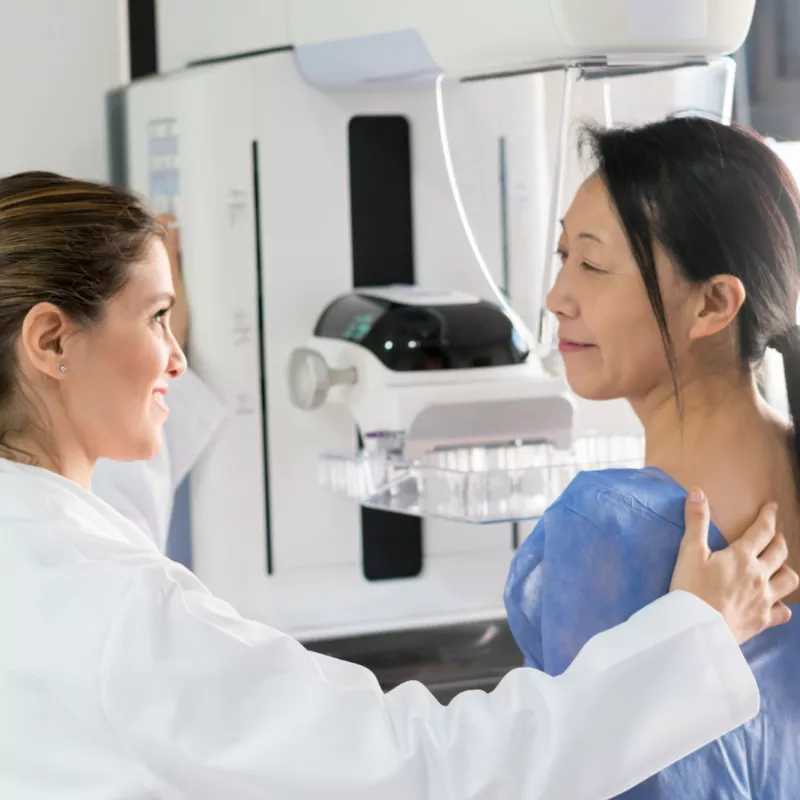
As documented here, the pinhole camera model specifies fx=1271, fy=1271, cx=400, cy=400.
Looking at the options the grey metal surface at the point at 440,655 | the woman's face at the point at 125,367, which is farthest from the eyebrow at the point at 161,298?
the grey metal surface at the point at 440,655

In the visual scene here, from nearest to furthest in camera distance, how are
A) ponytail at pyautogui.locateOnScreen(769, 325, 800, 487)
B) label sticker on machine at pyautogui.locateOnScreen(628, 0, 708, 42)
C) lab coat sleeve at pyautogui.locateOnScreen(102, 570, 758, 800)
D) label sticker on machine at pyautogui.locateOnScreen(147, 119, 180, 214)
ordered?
1. lab coat sleeve at pyautogui.locateOnScreen(102, 570, 758, 800)
2. ponytail at pyautogui.locateOnScreen(769, 325, 800, 487)
3. label sticker on machine at pyautogui.locateOnScreen(628, 0, 708, 42)
4. label sticker on machine at pyautogui.locateOnScreen(147, 119, 180, 214)

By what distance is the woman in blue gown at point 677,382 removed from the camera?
941 mm

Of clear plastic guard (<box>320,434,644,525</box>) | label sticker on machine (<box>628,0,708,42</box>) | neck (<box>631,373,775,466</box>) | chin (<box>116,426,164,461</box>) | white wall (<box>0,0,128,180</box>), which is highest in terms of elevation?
label sticker on machine (<box>628,0,708,42</box>)


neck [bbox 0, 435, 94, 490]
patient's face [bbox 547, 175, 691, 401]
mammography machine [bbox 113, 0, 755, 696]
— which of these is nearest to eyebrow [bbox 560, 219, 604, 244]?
patient's face [bbox 547, 175, 691, 401]

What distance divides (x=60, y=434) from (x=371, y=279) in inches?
24.2

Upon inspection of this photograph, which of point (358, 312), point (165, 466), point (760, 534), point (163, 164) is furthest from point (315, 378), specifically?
point (760, 534)

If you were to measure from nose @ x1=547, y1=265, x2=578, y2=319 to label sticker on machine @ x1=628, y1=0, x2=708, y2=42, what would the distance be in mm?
267

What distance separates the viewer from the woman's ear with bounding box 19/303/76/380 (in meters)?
0.98

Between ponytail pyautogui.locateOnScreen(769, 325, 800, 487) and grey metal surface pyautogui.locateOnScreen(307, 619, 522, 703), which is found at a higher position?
ponytail pyautogui.locateOnScreen(769, 325, 800, 487)

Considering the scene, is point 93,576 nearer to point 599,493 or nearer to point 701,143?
point 599,493

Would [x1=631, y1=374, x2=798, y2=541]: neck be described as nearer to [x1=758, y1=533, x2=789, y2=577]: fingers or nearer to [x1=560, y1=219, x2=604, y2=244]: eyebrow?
[x1=758, y1=533, x2=789, y2=577]: fingers

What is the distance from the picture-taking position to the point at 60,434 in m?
1.03

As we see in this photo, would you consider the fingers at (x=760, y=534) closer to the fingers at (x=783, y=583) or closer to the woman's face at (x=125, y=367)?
the fingers at (x=783, y=583)

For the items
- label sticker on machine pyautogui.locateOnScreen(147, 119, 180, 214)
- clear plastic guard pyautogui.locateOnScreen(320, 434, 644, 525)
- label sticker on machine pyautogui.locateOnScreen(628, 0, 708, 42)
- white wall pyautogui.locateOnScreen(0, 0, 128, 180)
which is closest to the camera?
label sticker on machine pyautogui.locateOnScreen(628, 0, 708, 42)
